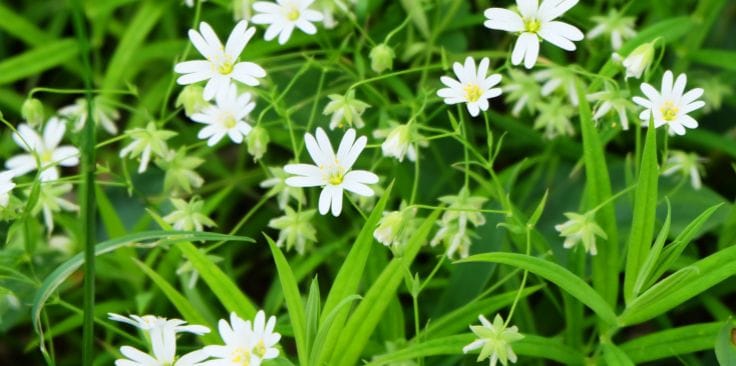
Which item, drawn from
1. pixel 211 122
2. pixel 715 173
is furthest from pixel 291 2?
pixel 715 173

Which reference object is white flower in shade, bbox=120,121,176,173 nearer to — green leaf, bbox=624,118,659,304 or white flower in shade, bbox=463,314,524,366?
white flower in shade, bbox=463,314,524,366

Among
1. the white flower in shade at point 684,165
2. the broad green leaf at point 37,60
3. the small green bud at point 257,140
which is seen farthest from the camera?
the broad green leaf at point 37,60

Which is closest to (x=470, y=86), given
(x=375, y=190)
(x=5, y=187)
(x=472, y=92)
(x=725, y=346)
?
(x=472, y=92)

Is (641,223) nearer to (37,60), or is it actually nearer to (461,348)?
(461,348)

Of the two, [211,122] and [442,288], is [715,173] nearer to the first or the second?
[442,288]

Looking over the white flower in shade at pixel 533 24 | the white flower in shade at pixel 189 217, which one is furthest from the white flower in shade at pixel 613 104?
the white flower in shade at pixel 189 217

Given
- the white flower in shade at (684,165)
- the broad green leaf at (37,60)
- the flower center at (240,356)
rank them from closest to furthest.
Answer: the flower center at (240,356)
the white flower in shade at (684,165)
the broad green leaf at (37,60)

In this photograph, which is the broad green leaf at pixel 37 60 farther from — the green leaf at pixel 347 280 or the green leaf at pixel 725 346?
the green leaf at pixel 725 346
